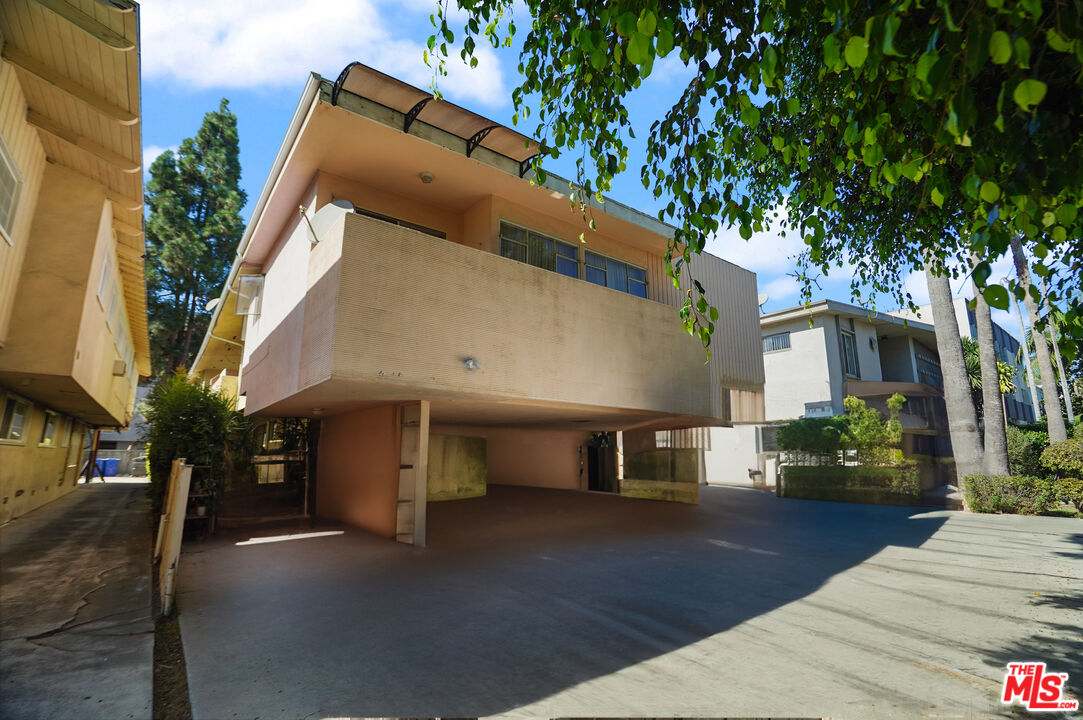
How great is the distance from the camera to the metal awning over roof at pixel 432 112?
7375 mm

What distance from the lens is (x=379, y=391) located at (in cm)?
830

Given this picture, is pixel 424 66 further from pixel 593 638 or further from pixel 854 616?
pixel 854 616

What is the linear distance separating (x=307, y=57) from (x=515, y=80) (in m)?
4.68

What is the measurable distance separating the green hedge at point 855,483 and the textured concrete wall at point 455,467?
12.3m

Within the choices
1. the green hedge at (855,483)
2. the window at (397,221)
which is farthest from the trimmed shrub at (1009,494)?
the window at (397,221)

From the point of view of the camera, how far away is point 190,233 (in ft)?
97.8

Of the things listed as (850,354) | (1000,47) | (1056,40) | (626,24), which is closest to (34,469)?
(626,24)

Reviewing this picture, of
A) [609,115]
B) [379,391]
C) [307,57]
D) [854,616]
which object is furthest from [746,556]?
[307,57]

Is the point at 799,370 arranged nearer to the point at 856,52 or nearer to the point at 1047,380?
the point at 1047,380

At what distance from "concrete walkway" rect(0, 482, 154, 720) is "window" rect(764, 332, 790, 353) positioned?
2702cm

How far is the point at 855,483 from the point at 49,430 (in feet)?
83.5

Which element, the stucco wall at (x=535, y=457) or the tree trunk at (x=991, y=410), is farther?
the stucco wall at (x=535, y=457)

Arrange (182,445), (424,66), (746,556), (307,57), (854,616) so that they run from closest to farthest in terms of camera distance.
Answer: (424,66) < (854,616) < (307,57) < (746,556) < (182,445)

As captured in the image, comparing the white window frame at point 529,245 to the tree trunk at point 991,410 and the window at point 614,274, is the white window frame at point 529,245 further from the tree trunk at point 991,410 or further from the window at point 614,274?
the tree trunk at point 991,410
